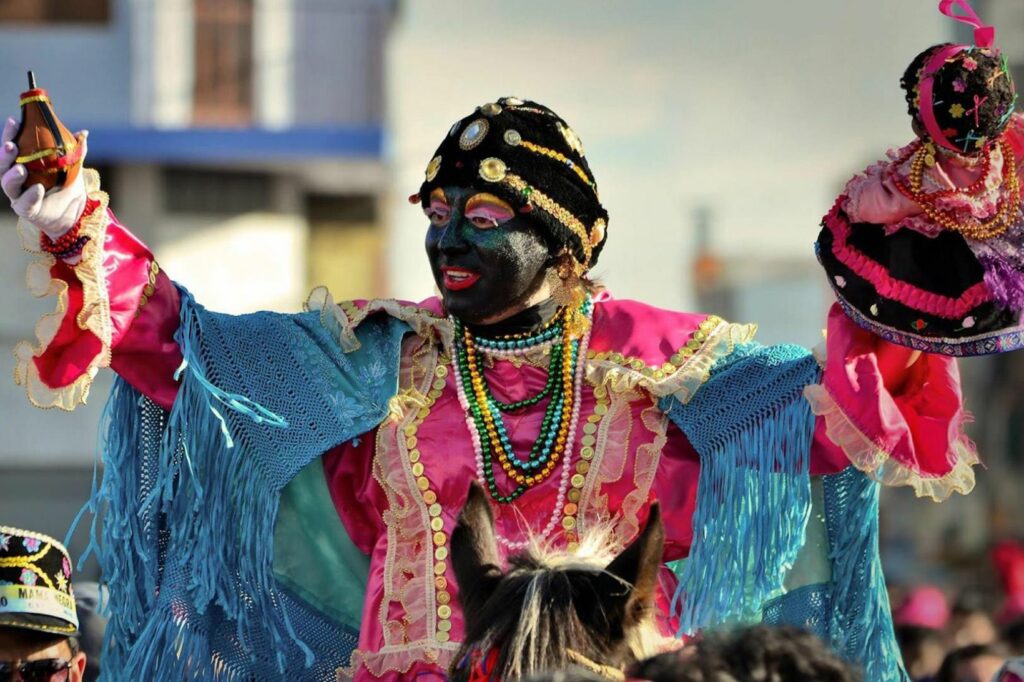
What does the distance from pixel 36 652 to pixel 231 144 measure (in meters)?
11.8

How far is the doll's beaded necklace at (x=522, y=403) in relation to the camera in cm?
459

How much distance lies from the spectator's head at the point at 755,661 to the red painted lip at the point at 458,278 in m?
2.04

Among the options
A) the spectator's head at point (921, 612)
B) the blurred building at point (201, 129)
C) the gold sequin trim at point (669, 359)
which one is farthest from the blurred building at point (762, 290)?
the gold sequin trim at point (669, 359)

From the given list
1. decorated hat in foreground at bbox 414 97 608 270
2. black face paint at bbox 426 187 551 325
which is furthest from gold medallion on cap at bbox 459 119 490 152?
black face paint at bbox 426 187 551 325

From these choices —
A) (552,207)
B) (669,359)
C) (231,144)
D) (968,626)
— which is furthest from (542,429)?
(231,144)

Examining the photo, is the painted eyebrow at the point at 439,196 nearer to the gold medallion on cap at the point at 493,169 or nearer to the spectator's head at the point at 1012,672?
the gold medallion on cap at the point at 493,169

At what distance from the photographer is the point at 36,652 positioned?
4.36 meters

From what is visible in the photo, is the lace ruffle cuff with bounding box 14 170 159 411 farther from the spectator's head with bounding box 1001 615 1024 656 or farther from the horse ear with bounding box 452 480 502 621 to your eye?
the spectator's head with bounding box 1001 615 1024 656

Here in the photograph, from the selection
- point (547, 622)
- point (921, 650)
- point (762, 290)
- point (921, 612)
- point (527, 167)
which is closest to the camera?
point (547, 622)

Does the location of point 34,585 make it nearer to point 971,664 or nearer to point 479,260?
point 479,260

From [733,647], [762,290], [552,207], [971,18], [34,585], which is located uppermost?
[971,18]

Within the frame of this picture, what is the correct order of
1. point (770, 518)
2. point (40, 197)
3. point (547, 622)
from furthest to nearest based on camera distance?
point (770, 518) < point (40, 197) < point (547, 622)

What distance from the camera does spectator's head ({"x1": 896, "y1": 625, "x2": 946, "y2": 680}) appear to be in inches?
295

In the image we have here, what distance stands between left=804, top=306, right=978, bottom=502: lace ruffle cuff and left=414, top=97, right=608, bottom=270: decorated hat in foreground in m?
0.75
